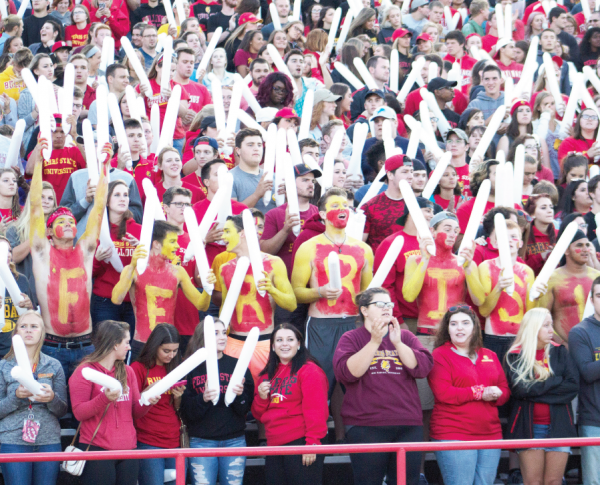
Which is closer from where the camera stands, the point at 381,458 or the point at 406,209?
the point at 381,458

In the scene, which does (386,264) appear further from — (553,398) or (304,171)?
(304,171)

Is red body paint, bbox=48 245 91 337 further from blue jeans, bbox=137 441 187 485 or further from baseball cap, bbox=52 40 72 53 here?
baseball cap, bbox=52 40 72 53

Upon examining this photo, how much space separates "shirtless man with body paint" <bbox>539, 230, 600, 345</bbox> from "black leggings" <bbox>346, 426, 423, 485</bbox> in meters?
1.61

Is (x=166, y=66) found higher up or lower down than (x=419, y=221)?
higher up

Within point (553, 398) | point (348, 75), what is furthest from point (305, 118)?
point (553, 398)

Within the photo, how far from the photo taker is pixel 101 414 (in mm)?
5383

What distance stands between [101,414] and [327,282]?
1791mm

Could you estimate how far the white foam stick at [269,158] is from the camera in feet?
23.9

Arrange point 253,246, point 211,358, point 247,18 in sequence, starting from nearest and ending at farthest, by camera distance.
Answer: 1. point 211,358
2. point 253,246
3. point 247,18

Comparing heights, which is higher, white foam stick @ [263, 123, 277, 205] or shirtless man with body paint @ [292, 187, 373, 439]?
white foam stick @ [263, 123, 277, 205]

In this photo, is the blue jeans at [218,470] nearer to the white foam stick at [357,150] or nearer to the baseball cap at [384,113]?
the white foam stick at [357,150]

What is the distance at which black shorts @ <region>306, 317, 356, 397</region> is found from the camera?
241 inches

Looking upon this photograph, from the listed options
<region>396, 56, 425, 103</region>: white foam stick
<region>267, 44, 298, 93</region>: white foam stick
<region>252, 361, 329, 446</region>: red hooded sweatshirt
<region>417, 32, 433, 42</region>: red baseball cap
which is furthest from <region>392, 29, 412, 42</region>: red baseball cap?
<region>252, 361, 329, 446</region>: red hooded sweatshirt

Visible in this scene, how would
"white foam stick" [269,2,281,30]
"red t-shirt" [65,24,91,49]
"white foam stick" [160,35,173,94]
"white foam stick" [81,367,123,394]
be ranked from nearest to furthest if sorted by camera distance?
1. "white foam stick" [81,367,123,394]
2. "white foam stick" [160,35,173,94]
3. "red t-shirt" [65,24,91,49]
4. "white foam stick" [269,2,281,30]
